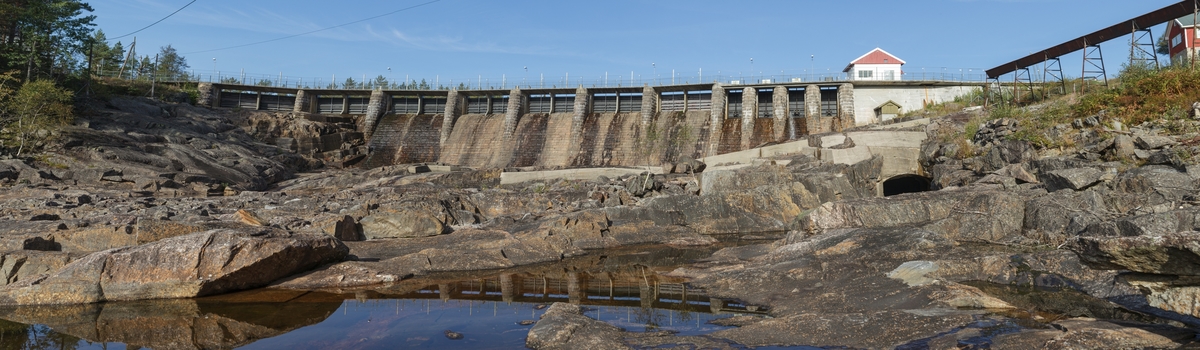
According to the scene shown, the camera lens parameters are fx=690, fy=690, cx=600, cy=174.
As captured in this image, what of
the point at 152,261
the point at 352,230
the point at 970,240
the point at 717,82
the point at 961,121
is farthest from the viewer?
the point at 717,82

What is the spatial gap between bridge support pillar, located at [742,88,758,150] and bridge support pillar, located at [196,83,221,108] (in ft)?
143

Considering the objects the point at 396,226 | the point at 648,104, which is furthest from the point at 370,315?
the point at 648,104

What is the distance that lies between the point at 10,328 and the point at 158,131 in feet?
130

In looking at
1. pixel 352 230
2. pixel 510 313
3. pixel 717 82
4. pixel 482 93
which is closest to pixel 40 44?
pixel 482 93

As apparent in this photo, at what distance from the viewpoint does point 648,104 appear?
51.5m

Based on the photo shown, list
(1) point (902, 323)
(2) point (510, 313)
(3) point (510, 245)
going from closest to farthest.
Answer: (1) point (902, 323) < (2) point (510, 313) < (3) point (510, 245)

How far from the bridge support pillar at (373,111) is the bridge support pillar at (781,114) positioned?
104 feet

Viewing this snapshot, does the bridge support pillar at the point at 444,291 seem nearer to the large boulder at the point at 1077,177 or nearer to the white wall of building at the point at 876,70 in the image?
the large boulder at the point at 1077,177

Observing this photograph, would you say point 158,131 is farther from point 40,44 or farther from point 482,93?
point 482,93

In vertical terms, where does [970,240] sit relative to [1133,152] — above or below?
below

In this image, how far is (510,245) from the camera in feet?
58.3

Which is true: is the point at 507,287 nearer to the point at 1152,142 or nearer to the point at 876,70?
the point at 1152,142

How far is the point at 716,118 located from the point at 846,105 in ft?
29.0

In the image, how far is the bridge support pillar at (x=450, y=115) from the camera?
5506 cm
